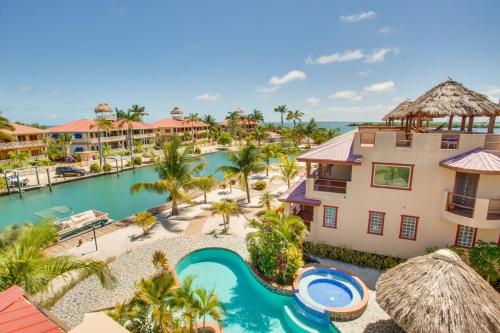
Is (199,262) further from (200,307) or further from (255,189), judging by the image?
(255,189)

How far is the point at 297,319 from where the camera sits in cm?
1148

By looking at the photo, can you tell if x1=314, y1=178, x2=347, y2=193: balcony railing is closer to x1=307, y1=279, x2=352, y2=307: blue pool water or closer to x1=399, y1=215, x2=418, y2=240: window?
x1=399, y1=215, x2=418, y2=240: window

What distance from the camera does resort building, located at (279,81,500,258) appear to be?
12562 mm

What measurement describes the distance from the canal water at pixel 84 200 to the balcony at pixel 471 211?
2321cm

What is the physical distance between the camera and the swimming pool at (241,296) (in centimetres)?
1114

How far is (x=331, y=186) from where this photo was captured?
15750 mm

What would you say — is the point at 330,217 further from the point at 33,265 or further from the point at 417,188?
the point at 33,265

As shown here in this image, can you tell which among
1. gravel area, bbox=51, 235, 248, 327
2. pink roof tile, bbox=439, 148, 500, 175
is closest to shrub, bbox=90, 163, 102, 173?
gravel area, bbox=51, 235, 248, 327

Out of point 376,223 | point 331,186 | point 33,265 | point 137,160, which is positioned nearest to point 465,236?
point 376,223

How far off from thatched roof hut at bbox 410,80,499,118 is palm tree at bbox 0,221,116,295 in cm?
1623

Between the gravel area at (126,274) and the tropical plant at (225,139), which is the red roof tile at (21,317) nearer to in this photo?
the gravel area at (126,274)

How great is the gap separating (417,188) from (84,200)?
107ft

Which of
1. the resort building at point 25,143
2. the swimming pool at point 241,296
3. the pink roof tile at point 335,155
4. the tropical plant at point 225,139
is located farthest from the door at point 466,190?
the tropical plant at point 225,139

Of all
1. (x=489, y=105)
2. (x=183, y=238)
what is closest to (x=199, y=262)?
(x=183, y=238)
